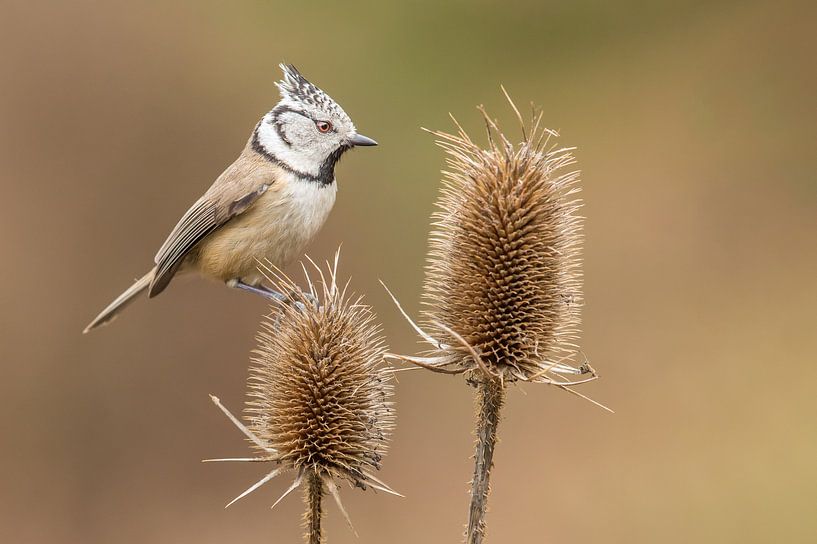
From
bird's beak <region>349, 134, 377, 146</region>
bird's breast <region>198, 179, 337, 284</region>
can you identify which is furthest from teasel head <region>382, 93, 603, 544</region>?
bird's breast <region>198, 179, 337, 284</region>

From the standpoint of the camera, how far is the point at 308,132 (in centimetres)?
712

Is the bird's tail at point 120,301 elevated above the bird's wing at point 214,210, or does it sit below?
below

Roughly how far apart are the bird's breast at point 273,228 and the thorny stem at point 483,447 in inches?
99.3

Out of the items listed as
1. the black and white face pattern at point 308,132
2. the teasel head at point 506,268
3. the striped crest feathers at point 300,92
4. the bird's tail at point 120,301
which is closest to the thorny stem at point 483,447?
the teasel head at point 506,268

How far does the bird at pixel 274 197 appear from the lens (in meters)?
6.99

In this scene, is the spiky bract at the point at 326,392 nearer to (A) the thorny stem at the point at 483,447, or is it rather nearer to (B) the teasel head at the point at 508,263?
(B) the teasel head at the point at 508,263

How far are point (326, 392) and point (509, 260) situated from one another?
117 centimetres

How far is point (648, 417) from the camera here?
10672 mm

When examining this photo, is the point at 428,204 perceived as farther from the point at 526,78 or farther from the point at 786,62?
the point at 786,62

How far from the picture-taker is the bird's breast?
6.96 metres

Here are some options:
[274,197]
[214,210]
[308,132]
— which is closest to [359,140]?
[308,132]

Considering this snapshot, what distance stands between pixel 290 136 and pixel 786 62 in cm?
798

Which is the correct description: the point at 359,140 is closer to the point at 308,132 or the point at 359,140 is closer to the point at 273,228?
the point at 308,132

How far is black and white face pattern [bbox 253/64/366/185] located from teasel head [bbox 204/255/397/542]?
207cm
